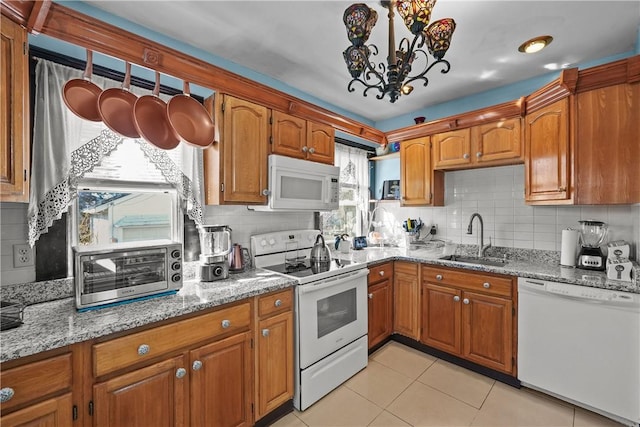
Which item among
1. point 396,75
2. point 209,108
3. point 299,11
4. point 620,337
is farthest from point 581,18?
point 209,108

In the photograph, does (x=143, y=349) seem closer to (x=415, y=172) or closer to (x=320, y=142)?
(x=320, y=142)

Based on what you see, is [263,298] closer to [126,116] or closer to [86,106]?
[126,116]

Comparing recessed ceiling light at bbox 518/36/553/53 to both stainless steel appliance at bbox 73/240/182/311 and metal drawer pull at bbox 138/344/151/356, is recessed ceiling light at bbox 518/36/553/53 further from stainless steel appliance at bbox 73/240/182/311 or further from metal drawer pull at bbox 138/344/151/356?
metal drawer pull at bbox 138/344/151/356

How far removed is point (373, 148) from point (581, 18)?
88.5 inches

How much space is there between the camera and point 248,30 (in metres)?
1.90

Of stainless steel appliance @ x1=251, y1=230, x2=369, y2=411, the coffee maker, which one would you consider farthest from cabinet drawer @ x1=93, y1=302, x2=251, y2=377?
stainless steel appliance @ x1=251, y1=230, x2=369, y2=411

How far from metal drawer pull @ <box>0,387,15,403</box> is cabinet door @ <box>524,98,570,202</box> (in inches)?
127

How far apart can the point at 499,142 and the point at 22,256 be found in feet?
11.5

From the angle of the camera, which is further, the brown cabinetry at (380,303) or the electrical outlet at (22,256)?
the brown cabinetry at (380,303)

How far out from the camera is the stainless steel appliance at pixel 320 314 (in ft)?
6.53

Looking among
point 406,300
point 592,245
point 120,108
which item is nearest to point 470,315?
point 406,300

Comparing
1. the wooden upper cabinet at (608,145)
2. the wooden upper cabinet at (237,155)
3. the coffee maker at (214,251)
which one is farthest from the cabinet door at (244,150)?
the wooden upper cabinet at (608,145)

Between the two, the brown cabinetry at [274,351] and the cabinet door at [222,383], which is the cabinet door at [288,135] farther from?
the cabinet door at [222,383]

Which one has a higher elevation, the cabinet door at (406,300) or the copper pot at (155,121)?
the copper pot at (155,121)
